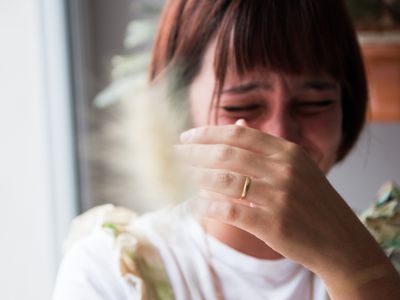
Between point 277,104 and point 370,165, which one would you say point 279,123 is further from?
point 370,165

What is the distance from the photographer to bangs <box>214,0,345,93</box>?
406 mm

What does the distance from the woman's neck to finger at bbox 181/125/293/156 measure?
133 mm

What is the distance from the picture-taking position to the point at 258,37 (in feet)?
1.34

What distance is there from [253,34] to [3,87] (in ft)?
0.64

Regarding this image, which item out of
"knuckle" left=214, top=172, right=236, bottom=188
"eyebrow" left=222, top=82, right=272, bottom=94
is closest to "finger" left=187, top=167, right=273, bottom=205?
"knuckle" left=214, top=172, right=236, bottom=188

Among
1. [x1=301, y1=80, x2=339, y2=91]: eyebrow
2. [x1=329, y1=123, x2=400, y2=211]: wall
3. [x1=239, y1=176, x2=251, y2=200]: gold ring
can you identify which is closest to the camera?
[x1=239, y1=176, x2=251, y2=200]: gold ring

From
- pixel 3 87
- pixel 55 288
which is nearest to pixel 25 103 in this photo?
pixel 3 87

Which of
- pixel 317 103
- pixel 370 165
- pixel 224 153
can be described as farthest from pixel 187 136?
pixel 370 165

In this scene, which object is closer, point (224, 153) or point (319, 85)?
point (224, 153)

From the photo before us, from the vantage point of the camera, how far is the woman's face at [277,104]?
0.41m

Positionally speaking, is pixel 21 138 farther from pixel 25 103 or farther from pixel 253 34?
pixel 253 34

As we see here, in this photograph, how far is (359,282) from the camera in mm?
339

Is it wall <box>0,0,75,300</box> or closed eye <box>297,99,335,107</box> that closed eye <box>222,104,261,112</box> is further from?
wall <box>0,0,75,300</box>

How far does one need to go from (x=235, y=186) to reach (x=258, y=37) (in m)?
0.15
